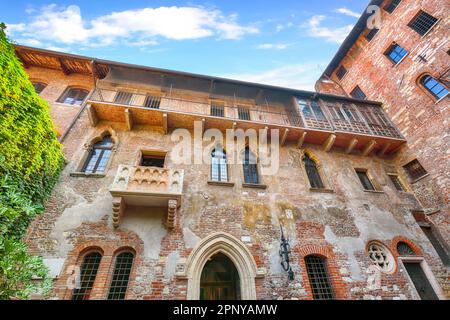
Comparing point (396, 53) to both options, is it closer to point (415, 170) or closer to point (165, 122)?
point (415, 170)

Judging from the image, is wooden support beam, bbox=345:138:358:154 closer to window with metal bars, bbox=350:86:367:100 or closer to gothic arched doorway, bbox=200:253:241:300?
window with metal bars, bbox=350:86:367:100

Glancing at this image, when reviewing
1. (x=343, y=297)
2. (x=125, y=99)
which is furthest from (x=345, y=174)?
(x=125, y=99)

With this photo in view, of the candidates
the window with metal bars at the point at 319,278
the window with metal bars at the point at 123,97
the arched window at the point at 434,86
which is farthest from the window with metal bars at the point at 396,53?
the window with metal bars at the point at 123,97

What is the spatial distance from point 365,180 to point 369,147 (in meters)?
1.84

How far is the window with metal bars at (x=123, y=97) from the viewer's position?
10523 mm

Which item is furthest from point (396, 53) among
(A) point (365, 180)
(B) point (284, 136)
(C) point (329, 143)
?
(B) point (284, 136)

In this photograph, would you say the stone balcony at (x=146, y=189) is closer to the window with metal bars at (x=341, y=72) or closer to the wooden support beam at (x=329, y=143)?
the wooden support beam at (x=329, y=143)

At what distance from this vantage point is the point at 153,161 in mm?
9344

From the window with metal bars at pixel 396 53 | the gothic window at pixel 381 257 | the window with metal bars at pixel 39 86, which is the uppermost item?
the window with metal bars at pixel 396 53

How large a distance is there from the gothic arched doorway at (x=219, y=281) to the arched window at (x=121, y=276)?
289 cm

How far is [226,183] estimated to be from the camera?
8.69 m

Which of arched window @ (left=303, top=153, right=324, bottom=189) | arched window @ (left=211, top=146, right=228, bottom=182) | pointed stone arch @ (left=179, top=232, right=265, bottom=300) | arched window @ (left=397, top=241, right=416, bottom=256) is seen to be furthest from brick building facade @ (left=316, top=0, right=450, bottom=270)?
arched window @ (left=211, top=146, right=228, bottom=182)

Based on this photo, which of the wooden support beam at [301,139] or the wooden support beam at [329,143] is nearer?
the wooden support beam at [301,139]

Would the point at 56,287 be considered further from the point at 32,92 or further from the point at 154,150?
the point at 32,92
